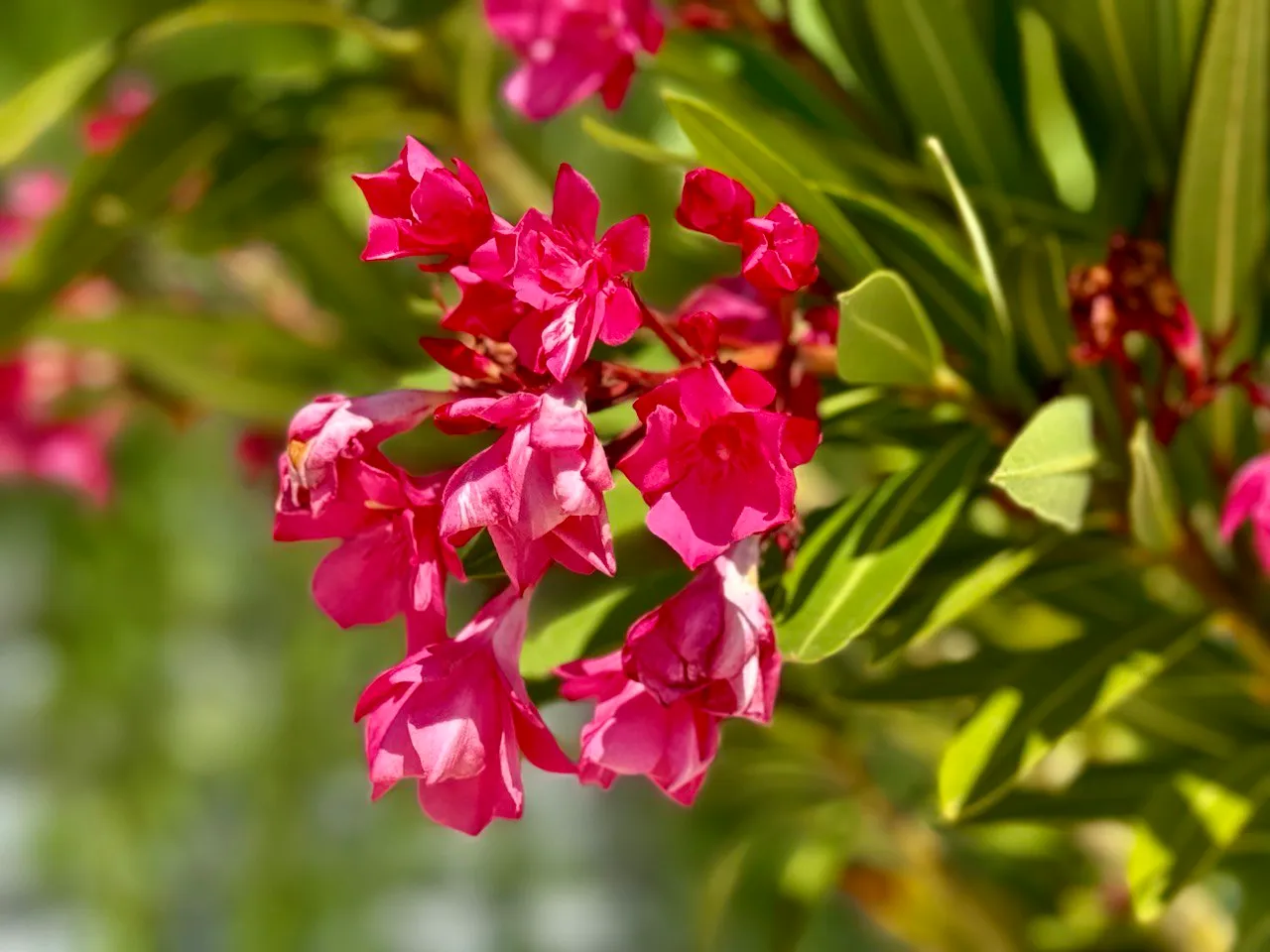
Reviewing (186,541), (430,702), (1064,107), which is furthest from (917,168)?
(186,541)

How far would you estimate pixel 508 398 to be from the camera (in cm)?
31

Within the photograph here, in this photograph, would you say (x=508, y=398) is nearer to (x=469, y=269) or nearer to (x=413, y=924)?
(x=469, y=269)

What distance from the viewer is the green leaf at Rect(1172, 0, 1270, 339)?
1.55ft

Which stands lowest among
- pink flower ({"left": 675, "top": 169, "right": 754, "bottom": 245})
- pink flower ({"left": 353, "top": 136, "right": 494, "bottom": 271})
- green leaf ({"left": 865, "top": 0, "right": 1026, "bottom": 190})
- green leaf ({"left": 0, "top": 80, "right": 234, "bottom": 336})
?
green leaf ({"left": 865, "top": 0, "right": 1026, "bottom": 190})

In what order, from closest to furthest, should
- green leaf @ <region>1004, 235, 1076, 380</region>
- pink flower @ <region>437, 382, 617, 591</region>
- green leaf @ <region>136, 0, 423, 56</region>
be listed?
pink flower @ <region>437, 382, 617, 591</region> → green leaf @ <region>1004, 235, 1076, 380</region> → green leaf @ <region>136, 0, 423, 56</region>

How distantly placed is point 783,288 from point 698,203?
0.11 ft

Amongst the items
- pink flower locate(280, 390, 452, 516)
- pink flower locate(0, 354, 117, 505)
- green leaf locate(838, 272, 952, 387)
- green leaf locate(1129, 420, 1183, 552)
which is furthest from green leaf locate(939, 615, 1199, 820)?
pink flower locate(0, 354, 117, 505)

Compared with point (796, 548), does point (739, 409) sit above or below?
above

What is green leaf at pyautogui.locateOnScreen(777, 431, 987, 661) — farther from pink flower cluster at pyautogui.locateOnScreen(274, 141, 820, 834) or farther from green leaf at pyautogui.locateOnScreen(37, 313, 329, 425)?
green leaf at pyautogui.locateOnScreen(37, 313, 329, 425)

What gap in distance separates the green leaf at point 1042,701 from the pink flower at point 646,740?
0.17 metres

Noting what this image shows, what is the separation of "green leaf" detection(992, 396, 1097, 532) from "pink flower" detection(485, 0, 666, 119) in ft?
0.73

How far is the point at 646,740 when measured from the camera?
339 mm

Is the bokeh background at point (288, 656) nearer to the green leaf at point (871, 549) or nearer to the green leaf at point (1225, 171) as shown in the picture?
the green leaf at point (1225, 171)

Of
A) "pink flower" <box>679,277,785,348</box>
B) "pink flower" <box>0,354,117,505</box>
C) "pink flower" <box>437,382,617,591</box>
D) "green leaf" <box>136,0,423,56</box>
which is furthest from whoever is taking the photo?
"pink flower" <box>0,354,117,505</box>
